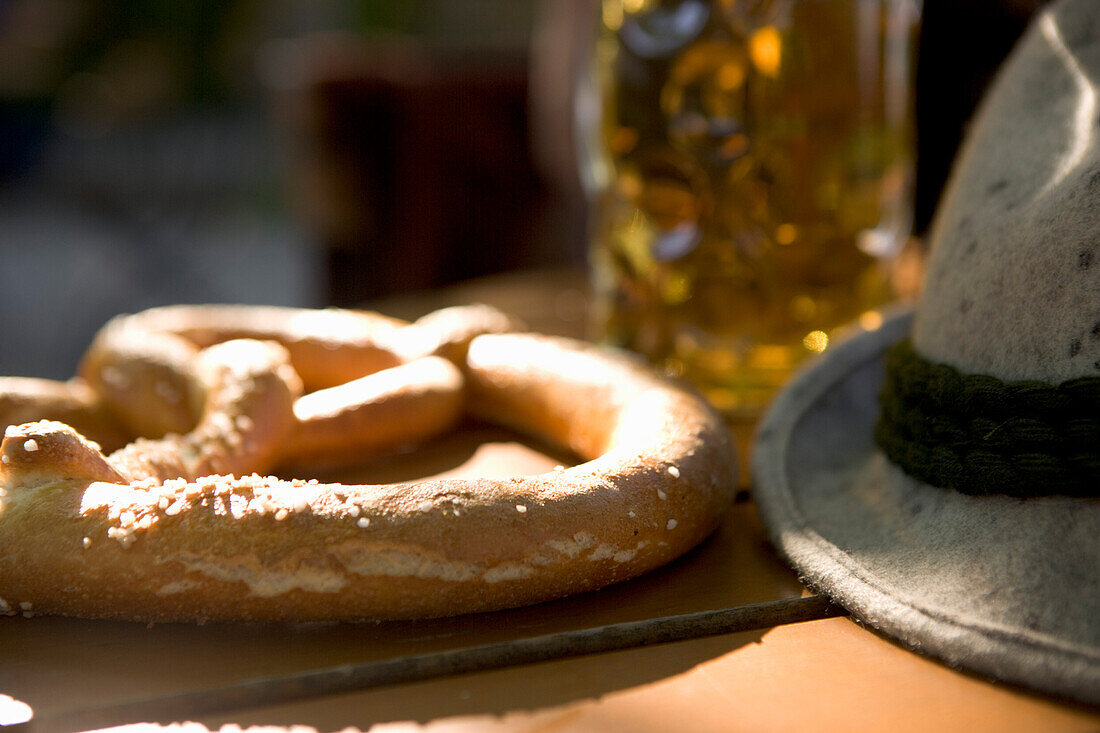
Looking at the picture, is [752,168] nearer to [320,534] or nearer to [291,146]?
[320,534]

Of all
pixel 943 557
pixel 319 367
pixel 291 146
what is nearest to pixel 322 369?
pixel 319 367

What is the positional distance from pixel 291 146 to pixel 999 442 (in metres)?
2.81

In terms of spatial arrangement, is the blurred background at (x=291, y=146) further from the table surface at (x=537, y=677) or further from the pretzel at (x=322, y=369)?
the table surface at (x=537, y=677)

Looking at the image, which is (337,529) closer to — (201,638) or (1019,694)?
(201,638)

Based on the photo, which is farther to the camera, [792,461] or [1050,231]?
[792,461]

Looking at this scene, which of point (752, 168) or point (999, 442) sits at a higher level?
point (752, 168)

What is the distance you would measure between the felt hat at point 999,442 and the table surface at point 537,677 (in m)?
0.02

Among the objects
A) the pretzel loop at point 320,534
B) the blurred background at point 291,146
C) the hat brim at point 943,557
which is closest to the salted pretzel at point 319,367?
the pretzel loop at point 320,534

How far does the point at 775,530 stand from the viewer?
49cm

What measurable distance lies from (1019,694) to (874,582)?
78 mm

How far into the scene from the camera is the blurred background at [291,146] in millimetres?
2197

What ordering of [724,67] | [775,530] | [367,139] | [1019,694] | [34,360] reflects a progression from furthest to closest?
[34,360], [367,139], [724,67], [775,530], [1019,694]

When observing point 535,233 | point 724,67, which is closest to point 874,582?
point 724,67

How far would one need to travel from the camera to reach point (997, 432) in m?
0.41
